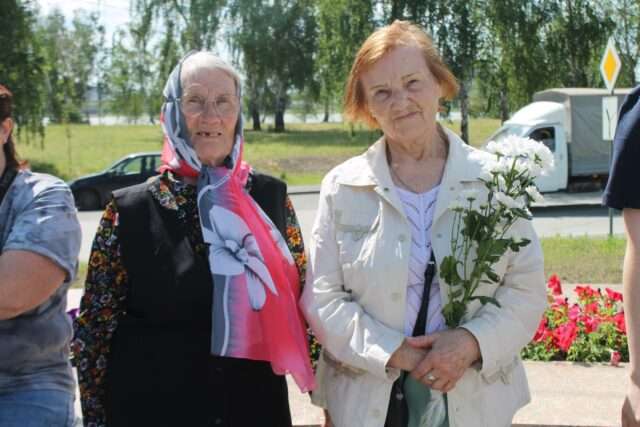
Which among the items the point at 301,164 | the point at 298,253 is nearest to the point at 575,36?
the point at 301,164

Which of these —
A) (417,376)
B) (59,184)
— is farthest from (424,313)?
(59,184)

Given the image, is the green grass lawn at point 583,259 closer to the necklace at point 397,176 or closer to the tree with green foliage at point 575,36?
the necklace at point 397,176

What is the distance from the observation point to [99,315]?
2990mm

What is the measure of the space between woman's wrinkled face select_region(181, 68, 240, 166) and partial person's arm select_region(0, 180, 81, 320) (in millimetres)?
501

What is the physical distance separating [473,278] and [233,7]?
35.8 metres

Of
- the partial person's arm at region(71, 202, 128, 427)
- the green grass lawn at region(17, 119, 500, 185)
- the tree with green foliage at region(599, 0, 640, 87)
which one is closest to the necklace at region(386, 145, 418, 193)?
the partial person's arm at region(71, 202, 128, 427)

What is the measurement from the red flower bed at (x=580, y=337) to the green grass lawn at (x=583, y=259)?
3.53m

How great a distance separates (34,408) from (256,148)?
33.3 metres

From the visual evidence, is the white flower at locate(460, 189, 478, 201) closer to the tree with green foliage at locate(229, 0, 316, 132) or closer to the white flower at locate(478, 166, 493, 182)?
the white flower at locate(478, 166, 493, 182)

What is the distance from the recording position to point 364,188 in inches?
116

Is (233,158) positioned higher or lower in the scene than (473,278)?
higher

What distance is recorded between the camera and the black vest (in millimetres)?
2930

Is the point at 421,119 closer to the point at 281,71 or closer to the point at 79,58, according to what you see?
the point at 281,71

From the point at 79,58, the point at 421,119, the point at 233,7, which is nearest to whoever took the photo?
the point at 421,119
